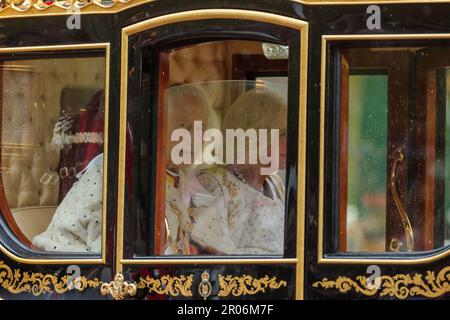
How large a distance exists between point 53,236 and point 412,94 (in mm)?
1615

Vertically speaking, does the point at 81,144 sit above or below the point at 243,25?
below

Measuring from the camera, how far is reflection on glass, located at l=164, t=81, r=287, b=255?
6.42 m

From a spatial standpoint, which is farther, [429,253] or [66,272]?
[66,272]

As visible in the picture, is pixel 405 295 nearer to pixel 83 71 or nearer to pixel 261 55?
pixel 261 55

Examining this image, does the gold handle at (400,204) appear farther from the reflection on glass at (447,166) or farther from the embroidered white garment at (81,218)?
the embroidered white garment at (81,218)

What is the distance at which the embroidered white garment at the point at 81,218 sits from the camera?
264 inches

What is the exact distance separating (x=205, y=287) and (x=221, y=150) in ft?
1.82

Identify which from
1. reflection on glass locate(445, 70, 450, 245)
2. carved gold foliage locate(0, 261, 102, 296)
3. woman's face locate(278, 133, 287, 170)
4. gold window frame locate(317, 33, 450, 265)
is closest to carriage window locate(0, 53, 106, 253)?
carved gold foliage locate(0, 261, 102, 296)

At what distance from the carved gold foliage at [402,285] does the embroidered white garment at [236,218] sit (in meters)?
0.37

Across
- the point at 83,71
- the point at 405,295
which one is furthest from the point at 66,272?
the point at 405,295

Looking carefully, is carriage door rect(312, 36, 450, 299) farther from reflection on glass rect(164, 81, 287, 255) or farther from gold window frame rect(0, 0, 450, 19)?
gold window frame rect(0, 0, 450, 19)

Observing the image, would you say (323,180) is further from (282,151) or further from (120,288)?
(120,288)

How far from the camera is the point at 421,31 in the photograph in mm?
6141
